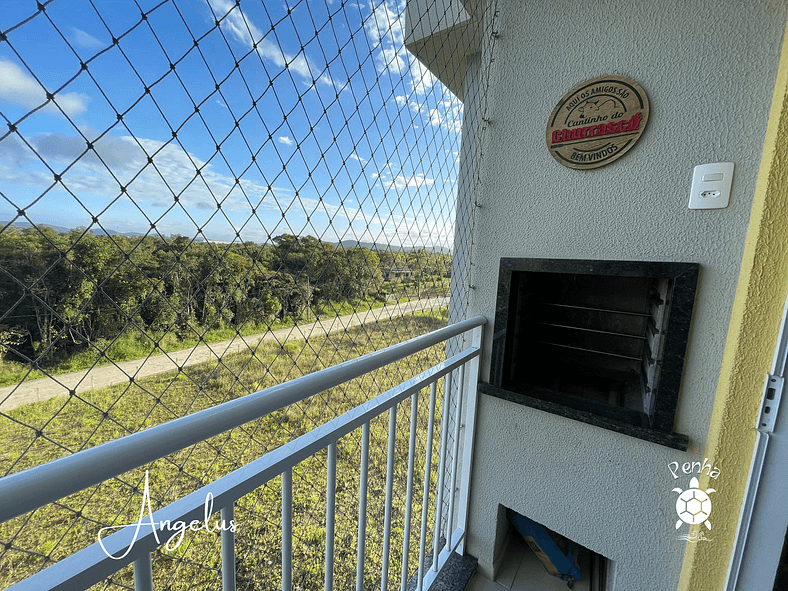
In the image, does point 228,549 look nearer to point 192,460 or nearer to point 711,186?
point 192,460

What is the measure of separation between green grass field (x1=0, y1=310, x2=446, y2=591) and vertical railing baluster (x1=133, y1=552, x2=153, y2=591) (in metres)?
0.22

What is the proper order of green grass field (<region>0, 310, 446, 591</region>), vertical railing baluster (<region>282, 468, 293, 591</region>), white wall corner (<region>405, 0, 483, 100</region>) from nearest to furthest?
vertical railing baluster (<region>282, 468, 293, 591</region>) < green grass field (<region>0, 310, 446, 591</region>) < white wall corner (<region>405, 0, 483, 100</region>)

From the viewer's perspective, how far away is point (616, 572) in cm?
132

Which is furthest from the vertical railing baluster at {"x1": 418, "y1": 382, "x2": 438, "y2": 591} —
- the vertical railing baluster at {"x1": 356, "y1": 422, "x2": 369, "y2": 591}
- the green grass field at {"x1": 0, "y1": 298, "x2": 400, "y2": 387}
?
the green grass field at {"x1": 0, "y1": 298, "x2": 400, "y2": 387}

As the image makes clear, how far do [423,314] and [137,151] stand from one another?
1580 millimetres

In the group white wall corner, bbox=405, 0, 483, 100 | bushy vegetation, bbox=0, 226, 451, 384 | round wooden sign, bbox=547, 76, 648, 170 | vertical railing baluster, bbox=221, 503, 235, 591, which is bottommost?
vertical railing baluster, bbox=221, 503, 235, 591

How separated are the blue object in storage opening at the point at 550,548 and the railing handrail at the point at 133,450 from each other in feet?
5.14

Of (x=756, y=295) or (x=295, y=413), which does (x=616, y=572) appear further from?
(x=295, y=413)

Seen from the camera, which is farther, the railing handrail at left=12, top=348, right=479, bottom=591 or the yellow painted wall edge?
the yellow painted wall edge

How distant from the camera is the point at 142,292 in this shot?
0.88 meters

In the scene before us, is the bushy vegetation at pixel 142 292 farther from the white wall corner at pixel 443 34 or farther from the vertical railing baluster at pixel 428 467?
the white wall corner at pixel 443 34

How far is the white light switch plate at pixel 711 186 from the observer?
1.06 metres

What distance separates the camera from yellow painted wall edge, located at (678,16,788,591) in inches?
36.4

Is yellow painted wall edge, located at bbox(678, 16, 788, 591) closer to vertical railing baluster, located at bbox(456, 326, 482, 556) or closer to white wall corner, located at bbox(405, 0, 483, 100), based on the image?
vertical railing baluster, located at bbox(456, 326, 482, 556)
